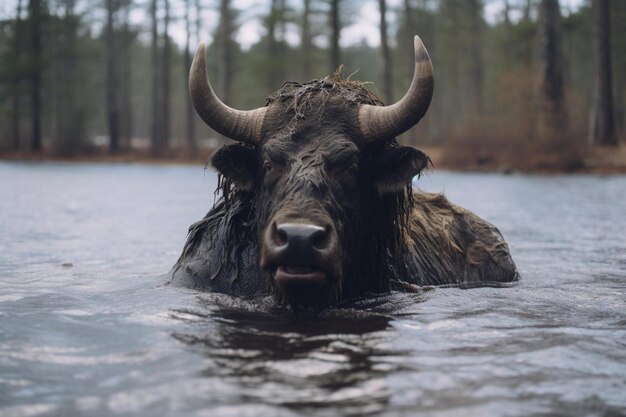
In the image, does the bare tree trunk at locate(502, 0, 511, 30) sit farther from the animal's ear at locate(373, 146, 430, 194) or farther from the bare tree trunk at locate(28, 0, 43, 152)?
the animal's ear at locate(373, 146, 430, 194)

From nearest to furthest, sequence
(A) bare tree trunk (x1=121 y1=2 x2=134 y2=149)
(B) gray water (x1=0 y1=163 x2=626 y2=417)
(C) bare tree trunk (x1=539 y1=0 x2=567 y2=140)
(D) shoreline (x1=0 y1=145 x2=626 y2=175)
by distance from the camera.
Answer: (B) gray water (x1=0 y1=163 x2=626 y2=417) < (D) shoreline (x1=0 y1=145 x2=626 y2=175) < (C) bare tree trunk (x1=539 y1=0 x2=567 y2=140) < (A) bare tree trunk (x1=121 y1=2 x2=134 y2=149)

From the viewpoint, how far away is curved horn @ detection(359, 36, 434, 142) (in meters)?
5.47

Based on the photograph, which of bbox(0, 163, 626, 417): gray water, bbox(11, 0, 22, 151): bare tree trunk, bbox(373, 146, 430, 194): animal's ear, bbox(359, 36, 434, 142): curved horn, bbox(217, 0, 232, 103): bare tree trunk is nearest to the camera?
bbox(0, 163, 626, 417): gray water

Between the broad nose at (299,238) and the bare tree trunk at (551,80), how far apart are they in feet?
81.8

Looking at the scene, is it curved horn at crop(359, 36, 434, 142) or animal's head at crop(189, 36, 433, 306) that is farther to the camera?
curved horn at crop(359, 36, 434, 142)

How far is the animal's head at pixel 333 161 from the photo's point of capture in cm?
530

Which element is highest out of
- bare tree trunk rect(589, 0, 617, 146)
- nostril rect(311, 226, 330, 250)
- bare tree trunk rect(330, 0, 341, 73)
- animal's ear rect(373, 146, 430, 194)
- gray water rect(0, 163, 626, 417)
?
bare tree trunk rect(330, 0, 341, 73)

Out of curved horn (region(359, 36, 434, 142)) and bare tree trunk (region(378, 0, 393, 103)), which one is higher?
bare tree trunk (region(378, 0, 393, 103))

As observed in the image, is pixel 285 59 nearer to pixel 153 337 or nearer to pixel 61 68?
pixel 61 68

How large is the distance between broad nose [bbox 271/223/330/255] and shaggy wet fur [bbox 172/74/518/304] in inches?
11.7

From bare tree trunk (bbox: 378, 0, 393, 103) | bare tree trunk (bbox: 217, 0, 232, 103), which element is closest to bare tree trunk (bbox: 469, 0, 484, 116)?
bare tree trunk (bbox: 378, 0, 393, 103)

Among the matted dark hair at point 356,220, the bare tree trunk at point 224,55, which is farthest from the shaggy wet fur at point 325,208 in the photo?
the bare tree trunk at point 224,55

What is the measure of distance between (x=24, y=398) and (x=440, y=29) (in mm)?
56753

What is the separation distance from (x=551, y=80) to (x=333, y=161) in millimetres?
25554
